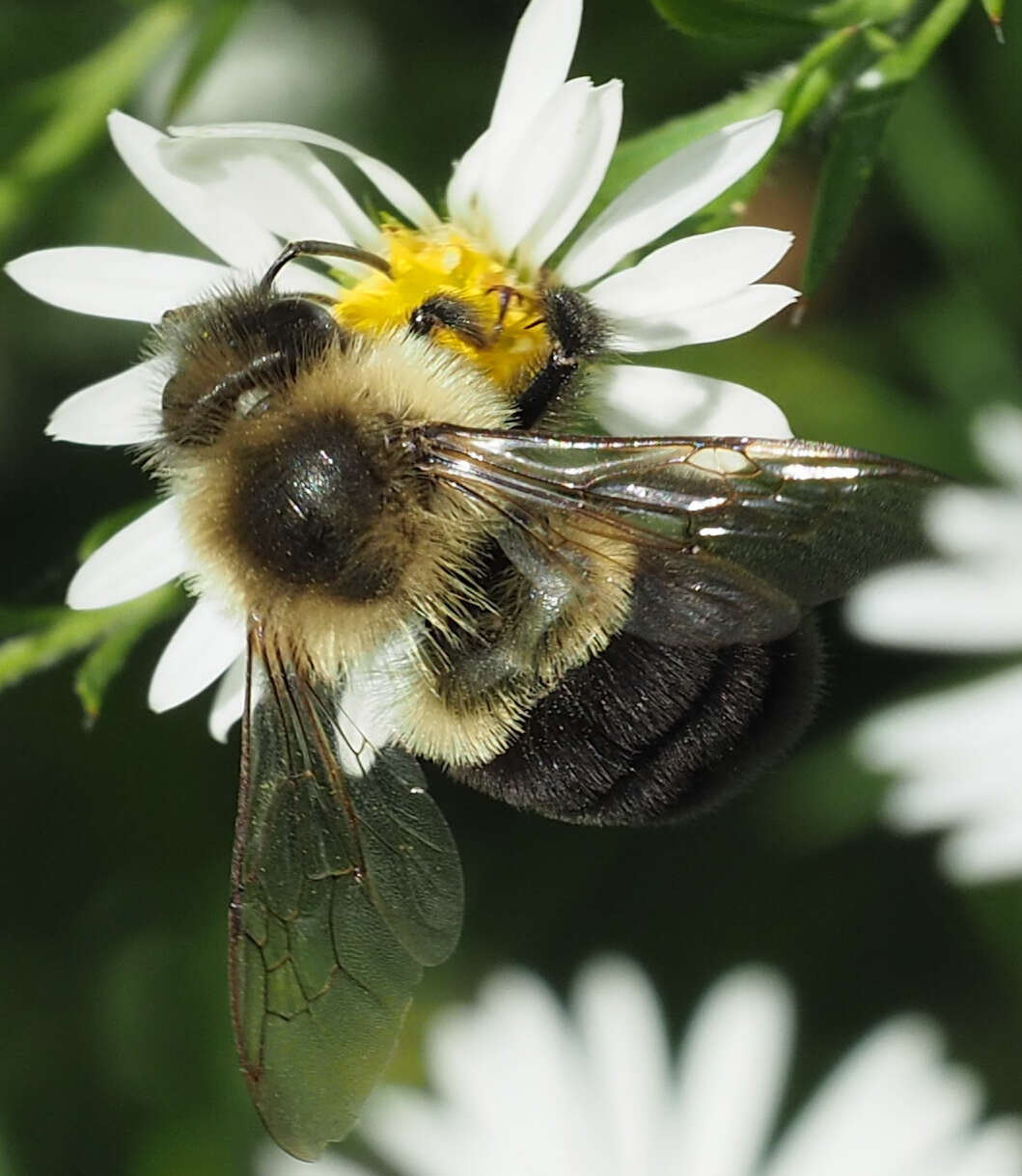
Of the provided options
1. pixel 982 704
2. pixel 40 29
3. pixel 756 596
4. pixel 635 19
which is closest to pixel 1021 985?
pixel 982 704

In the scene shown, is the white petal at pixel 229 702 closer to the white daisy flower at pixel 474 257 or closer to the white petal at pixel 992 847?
the white daisy flower at pixel 474 257

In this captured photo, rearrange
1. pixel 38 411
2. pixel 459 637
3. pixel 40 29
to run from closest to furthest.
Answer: pixel 459 637 → pixel 40 29 → pixel 38 411

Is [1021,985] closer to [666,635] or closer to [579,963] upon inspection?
[579,963]

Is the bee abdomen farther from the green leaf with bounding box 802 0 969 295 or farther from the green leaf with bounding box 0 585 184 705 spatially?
the green leaf with bounding box 0 585 184 705

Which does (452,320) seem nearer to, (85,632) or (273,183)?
(273,183)

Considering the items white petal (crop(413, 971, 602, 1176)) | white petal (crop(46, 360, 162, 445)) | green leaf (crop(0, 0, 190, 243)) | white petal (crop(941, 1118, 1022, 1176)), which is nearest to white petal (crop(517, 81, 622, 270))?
white petal (crop(46, 360, 162, 445))

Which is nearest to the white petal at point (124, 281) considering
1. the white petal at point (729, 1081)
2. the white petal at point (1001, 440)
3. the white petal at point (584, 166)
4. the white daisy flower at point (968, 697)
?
the white petal at point (584, 166)
